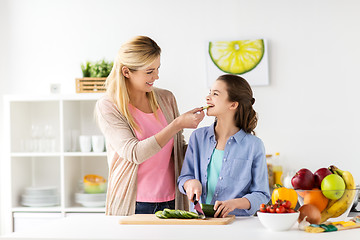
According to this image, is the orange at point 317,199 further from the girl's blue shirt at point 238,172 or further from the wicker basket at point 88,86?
the wicker basket at point 88,86

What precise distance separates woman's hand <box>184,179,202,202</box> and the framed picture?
78.1 inches

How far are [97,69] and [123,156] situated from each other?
1669 millimetres

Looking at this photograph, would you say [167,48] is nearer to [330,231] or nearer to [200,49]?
[200,49]

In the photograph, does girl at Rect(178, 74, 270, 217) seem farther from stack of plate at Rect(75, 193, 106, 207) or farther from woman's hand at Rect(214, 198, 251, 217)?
stack of plate at Rect(75, 193, 106, 207)

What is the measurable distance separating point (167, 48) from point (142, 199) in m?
1.94

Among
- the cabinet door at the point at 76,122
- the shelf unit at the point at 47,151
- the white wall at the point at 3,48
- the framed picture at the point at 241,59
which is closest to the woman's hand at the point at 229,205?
the shelf unit at the point at 47,151

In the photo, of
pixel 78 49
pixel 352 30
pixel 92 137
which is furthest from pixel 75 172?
pixel 352 30

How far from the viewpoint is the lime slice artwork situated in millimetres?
4027

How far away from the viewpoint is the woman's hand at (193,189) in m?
2.12

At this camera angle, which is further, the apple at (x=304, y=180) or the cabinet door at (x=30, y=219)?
the cabinet door at (x=30, y=219)

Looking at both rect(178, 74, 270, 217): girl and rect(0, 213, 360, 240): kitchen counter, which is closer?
rect(0, 213, 360, 240): kitchen counter

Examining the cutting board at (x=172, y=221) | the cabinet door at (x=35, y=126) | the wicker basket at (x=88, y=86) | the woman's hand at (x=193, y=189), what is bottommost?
the cutting board at (x=172, y=221)

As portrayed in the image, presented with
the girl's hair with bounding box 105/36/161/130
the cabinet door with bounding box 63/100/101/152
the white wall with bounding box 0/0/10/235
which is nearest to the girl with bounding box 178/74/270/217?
the girl's hair with bounding box 105/36/161/130

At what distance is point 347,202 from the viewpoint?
1.81 m
